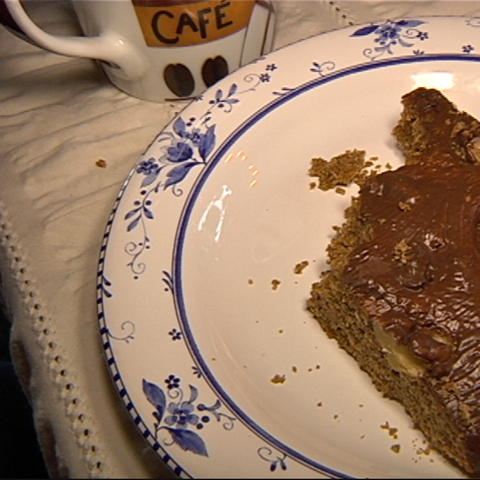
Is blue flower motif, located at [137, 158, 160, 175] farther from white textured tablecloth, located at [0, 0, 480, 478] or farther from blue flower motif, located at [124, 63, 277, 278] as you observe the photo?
white textured tablecloth, located at [0, 0, 480, 478]

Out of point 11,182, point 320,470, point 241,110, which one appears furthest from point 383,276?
point 11,182

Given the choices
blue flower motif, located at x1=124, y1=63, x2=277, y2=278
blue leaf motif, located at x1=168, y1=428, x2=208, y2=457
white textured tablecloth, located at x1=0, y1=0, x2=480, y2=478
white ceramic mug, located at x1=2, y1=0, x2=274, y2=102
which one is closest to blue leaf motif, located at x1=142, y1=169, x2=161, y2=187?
blue flower motif, located at x1=124, y1=63, x2=277, y2=278

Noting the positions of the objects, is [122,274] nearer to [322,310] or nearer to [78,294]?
[78,294]

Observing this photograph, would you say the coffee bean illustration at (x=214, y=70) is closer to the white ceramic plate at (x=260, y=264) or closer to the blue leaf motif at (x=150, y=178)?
the white ceramic plate at (x=260, y=264)

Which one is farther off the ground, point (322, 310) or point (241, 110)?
point (241, 110)

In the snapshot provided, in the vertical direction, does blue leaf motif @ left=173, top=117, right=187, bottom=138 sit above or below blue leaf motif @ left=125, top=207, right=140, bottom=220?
above

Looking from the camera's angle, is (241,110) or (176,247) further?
(241,110)
